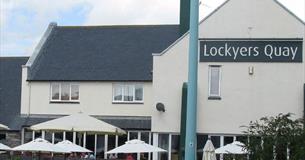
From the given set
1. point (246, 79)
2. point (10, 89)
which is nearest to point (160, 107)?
point (246, 79)

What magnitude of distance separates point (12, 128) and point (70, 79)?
14.2 ft

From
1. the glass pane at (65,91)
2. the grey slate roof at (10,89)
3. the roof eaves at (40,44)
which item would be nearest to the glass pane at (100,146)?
the glass pane at (65,91)

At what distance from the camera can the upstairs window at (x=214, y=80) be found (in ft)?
105

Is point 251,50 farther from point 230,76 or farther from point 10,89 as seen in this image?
point 10,89

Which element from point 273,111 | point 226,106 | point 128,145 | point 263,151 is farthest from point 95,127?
point 263,151

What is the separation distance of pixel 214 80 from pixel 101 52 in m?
9.70

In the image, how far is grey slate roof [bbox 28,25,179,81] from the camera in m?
37.8

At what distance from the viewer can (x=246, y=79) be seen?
3156cm

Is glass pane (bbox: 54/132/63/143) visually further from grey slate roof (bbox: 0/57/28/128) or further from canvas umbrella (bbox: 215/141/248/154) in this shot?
canvas umbrella (bbox: 215/141/248/154)

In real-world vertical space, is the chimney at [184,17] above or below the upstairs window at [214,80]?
above

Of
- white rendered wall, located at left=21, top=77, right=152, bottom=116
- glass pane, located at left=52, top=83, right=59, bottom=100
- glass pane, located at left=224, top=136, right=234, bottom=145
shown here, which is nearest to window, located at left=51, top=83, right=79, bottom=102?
glass pane, located at left=52, top=83, right=59, bottom=100

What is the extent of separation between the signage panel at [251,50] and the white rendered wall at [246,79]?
0.23m

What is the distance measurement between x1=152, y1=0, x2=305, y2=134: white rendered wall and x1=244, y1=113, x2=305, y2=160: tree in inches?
778

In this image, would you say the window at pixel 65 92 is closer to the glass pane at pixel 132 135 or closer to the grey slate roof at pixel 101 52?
the grey slate roof at pixel 101 52
